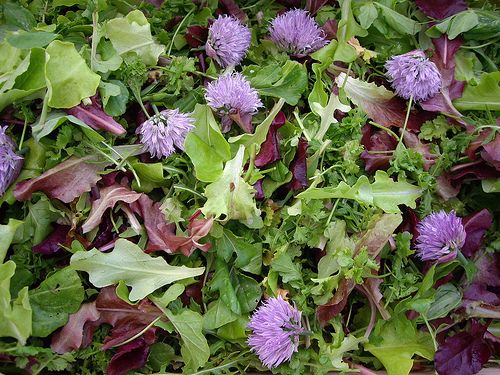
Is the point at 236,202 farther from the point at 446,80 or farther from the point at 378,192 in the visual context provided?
the point at 446,80

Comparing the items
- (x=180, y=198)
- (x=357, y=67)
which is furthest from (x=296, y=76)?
(x=180, y=198)

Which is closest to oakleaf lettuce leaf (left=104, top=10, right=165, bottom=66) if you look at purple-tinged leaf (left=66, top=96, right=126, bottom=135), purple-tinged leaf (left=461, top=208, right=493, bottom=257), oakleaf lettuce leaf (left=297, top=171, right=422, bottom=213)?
purple-tinged leaf (left=66, top=96, right=126, bottom=135)

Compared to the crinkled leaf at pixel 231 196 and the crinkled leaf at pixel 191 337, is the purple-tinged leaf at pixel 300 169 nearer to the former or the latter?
the crinkled leaf at pixel 231 196

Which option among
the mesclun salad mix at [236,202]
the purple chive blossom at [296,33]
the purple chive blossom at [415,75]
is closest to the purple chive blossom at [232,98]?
the mesclun salad mix at [236,202]

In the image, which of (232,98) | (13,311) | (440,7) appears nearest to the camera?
(13,311)

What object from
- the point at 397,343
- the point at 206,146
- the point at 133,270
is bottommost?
the point at 397,343

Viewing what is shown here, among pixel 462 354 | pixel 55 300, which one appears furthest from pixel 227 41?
pixel 462 354
